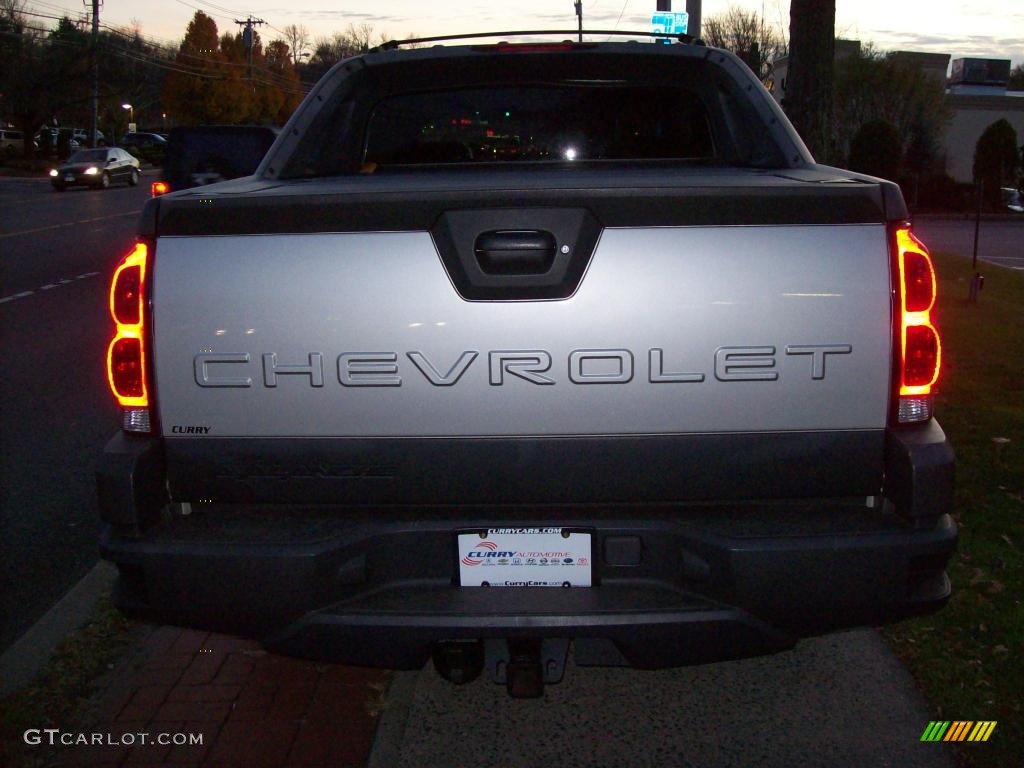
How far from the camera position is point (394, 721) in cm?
351

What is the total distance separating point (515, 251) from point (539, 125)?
1.93m

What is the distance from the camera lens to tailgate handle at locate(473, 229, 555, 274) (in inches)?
103

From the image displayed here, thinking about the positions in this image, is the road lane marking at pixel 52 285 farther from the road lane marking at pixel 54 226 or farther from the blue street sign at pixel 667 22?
the blue street sign at pixel 667 22

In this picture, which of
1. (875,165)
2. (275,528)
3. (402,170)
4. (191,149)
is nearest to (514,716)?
(275,528)

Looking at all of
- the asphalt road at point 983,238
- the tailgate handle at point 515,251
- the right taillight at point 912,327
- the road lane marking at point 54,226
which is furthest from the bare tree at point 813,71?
the road lane marking at point 54,226

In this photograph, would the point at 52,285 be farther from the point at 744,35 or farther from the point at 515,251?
the point at 744,35

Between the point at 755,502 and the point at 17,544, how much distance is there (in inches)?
153

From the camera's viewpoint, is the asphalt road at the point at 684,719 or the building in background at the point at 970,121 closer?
the asphalt road at the point at 684,719

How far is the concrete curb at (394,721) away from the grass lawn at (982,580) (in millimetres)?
1705

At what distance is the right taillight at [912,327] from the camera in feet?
8.55

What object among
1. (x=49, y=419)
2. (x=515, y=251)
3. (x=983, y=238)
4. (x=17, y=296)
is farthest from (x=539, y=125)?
(x=983, y=238)

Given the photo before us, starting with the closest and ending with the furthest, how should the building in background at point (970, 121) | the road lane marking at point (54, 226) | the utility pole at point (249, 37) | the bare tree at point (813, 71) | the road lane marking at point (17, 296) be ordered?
the bare tree at point (813, 71)
the road lane marking at point (17, 296)
the road lane marking at point (54, 226)
the building in background at point (970, 121)
the utility pole at point (249, 37)

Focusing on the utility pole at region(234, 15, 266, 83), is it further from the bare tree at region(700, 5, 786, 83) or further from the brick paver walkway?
the brick paver walkway

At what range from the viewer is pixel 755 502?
2736 millimetres
